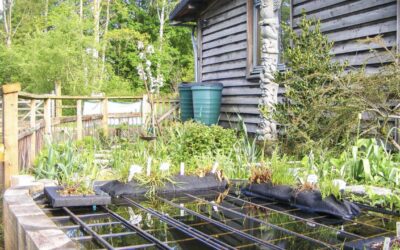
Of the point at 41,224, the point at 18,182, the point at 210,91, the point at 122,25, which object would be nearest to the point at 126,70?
the point at 122,25

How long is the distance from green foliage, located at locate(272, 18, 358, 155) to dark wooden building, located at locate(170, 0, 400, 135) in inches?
19.2

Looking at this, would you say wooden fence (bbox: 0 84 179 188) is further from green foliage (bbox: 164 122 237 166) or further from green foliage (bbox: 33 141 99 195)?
green foliage (bbox: 164 122 237 166)

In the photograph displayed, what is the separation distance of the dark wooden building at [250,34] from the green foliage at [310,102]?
49 cm

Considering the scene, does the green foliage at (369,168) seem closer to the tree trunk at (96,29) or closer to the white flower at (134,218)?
the white flower at (134,218)

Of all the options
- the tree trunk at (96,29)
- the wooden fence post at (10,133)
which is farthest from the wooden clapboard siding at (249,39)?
the tree trunk at (96,29)

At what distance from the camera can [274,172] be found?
4.11 m

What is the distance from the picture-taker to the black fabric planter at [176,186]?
424 cm

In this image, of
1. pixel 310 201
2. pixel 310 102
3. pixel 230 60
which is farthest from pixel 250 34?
pixel 310 201

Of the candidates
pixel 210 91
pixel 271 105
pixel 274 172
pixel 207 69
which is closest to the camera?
pixel 274 172

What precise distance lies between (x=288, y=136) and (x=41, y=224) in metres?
3.48

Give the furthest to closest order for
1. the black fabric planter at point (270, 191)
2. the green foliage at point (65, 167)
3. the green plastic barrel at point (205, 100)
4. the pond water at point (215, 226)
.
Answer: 1. the green plastic barrel at point (205, 100)
2. the green foliage at point (65, 167)
3. the black fabric planter at point (270, 191)
4. the pond water at point (215, 226)

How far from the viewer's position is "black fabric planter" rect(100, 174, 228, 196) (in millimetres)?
4242

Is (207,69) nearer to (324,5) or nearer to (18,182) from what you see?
(324,5)

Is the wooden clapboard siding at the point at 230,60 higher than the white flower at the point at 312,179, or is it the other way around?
the wooden clapboard siding at the point at 230,60
